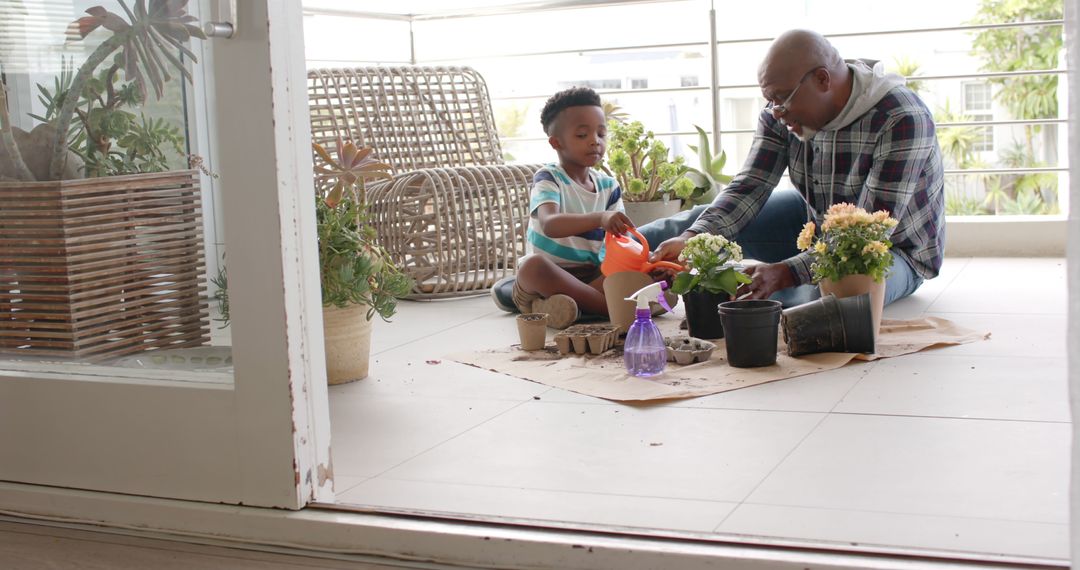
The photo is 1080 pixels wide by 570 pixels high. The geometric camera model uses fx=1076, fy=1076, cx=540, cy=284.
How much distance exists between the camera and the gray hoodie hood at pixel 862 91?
8.73 feet

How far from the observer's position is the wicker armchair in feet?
11.3

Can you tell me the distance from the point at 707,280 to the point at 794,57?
600 mm

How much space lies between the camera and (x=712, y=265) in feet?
8.03

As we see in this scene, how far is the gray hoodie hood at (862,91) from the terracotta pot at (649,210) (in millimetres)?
979

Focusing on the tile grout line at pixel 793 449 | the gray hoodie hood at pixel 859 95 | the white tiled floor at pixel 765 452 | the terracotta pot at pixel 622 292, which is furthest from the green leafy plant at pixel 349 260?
the gray hoodie hood at pixel 859 95

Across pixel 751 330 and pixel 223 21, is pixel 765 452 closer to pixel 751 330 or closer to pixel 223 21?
pixel 751 330

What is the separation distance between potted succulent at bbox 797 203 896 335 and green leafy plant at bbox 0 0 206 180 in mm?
1419

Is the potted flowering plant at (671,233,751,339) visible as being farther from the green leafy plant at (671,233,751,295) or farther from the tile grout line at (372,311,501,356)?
the tile grout line at (372,311,501,356)

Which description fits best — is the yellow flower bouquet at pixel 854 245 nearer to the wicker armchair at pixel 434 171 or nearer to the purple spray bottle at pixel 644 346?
the purple spray bottle at pixel 644 346

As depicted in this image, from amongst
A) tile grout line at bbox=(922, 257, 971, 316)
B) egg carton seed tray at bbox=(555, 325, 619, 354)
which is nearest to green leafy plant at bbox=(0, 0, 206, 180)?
egg carton seed tray at bbox=(555, 325, 619, 354)

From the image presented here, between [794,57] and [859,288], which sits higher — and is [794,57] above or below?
above

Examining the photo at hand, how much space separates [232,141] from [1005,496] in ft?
3.75

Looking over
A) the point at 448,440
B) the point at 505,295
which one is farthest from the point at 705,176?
the point at 448,440

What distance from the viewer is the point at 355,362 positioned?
2.33 m
